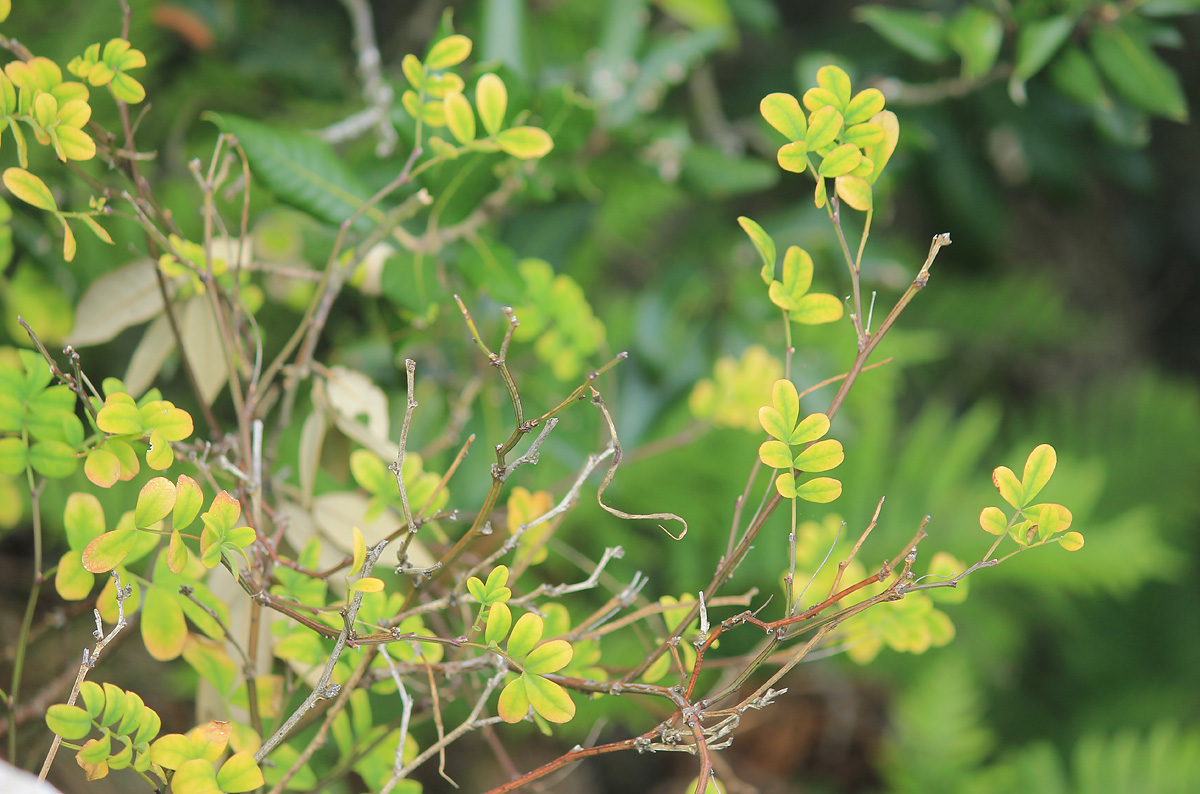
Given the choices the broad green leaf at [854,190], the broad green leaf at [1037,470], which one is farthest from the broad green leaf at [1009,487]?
the broad green leaf at [854,190]

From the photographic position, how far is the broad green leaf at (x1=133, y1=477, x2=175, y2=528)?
0.24m

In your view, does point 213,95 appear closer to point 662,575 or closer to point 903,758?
point 662,575

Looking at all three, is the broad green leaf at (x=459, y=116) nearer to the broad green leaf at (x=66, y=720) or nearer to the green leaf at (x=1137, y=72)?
the broad green leaf at (x=66, y=720)

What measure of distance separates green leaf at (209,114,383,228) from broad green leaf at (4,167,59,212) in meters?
0.11

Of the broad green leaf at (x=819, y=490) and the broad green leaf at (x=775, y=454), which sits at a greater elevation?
the broad green leaf at (x=775, y=454)

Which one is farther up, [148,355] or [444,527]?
[148,355]

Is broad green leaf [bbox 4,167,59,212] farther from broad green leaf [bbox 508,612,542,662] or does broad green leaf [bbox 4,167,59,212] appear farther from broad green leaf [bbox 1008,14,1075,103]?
broad green leaf [bbox 1008,14,1075,103]

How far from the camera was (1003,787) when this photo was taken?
0.84 metres

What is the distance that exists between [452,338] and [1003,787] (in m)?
0.79

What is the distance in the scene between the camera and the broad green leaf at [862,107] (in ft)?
0.88

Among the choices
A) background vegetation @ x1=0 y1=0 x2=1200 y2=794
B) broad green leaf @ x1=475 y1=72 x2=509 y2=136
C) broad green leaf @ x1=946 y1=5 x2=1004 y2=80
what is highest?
broad green leaf @ x1=475 y1=72 x2=509 y2=136

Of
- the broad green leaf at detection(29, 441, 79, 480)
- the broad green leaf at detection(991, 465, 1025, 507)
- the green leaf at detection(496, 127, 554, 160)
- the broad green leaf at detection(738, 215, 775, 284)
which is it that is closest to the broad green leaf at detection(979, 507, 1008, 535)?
the broad green leaf at detection(991, 465, 1025, 507)

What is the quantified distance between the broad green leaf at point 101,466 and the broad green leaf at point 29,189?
0.09 metres

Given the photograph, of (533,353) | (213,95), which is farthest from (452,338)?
(213,95)
